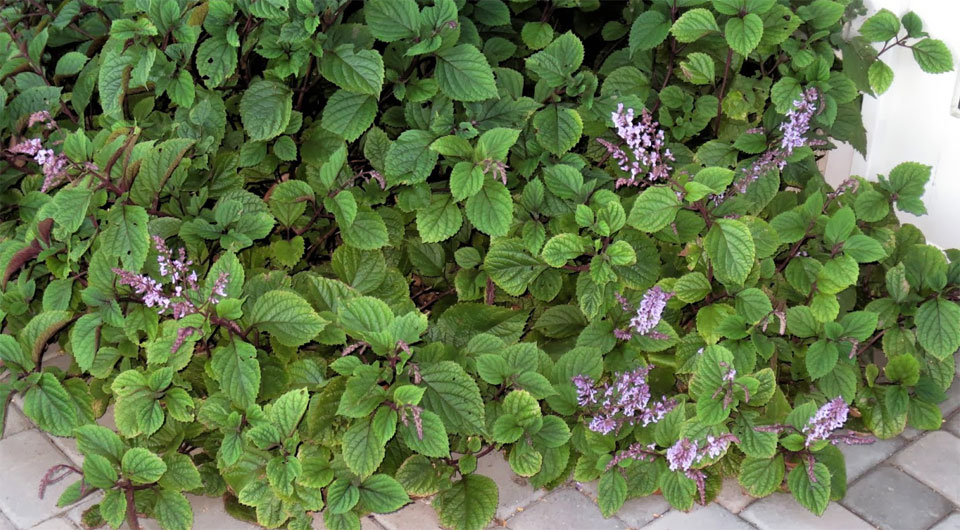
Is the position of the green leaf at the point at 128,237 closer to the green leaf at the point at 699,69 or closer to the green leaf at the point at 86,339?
the green leaf at the point at 86,339

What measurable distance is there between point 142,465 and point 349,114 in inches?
43.2

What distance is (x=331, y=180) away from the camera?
2902 mm

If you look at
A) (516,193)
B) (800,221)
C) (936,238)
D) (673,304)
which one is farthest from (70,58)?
(936,238)

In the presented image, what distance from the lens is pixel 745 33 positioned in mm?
2904

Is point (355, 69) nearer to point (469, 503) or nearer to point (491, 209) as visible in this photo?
point (491, 209)

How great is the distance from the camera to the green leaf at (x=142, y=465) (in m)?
2.61

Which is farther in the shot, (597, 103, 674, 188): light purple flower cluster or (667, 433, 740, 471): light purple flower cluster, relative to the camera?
(597, 103, 674, 188): light purple flower cluster

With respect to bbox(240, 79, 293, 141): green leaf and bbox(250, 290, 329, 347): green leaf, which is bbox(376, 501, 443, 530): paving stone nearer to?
bbox(250, 290, 329, 347): green leaf

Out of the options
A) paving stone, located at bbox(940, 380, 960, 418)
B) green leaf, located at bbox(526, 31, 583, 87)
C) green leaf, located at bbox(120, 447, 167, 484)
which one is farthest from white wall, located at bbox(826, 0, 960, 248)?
green leaf, located at bbox(120, 447, 167, 484)

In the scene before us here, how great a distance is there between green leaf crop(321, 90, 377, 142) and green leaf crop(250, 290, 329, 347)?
20.4 inches

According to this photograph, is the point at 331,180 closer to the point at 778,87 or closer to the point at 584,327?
the point at 584,327

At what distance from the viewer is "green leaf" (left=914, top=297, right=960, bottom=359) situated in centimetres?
288

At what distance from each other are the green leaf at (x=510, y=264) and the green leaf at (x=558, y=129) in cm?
29

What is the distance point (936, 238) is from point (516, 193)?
1.53 meters
